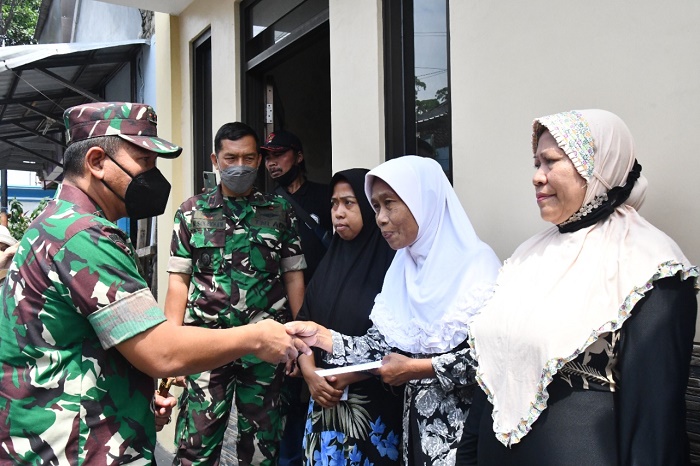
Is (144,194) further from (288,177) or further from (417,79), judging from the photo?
(288,177)

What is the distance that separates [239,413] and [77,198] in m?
1.62

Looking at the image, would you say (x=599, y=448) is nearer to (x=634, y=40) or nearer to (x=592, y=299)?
(x=592, y=299)

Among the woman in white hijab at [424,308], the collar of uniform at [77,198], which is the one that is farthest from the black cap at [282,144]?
the collar of uniform at [77,198]

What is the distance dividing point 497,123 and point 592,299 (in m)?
1.13

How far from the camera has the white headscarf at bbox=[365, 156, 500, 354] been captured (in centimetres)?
203

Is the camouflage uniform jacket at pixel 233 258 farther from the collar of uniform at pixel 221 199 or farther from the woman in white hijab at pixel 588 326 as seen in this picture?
the woman in white hijab at pixel 588 326

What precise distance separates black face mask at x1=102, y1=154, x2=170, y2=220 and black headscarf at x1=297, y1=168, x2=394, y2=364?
84 cm

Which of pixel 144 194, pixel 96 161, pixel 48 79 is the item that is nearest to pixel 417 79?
→ pixel 144 194

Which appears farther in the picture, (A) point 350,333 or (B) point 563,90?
(A) point 350,333

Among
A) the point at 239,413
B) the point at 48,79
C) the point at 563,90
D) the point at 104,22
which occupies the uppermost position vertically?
the point at 104,22

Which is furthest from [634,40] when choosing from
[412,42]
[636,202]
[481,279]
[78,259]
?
[78,259]

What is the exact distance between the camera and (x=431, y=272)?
214 cm

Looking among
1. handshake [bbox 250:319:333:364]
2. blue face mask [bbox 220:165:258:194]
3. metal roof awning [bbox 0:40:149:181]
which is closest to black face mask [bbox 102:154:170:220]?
handshake [bbox 250:319:333:364]

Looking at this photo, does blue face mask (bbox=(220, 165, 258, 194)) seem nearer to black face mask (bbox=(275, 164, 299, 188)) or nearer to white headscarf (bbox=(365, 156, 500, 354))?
black face mask (bbox=(275, 164, 299, 188))
